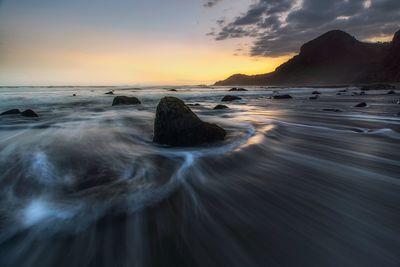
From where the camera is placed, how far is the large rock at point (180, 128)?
5.61 m

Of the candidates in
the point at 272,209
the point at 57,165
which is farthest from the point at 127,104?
the point at 272,209

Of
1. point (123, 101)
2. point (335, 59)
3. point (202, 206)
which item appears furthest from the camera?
point (335, 59)

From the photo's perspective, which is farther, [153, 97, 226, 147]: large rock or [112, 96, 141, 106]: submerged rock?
[112, 96, 141, 106]: submerged rock

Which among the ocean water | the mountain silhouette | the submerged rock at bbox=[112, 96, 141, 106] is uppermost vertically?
the mountain silhouette

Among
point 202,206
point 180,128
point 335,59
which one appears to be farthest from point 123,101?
point 335,59

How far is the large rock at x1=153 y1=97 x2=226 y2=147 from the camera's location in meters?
5.61

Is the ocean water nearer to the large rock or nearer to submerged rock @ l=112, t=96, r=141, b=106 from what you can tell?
the large rock

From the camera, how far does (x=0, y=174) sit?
12.4ft

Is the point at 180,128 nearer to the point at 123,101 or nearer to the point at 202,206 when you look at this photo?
the point at 202,206

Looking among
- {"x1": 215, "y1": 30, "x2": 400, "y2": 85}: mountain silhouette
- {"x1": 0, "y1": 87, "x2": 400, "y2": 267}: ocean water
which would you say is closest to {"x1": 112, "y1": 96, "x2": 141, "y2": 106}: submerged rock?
{"x1": 0, "y1": 87, "x2": 400, "y2": 267}: ocean water

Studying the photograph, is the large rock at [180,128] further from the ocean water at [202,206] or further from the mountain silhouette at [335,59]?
the mountain silhouette at [335,59]

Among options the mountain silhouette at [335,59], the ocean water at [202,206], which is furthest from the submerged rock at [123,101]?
the mountain silhouette at [335,59]

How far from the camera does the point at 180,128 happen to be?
5.66m

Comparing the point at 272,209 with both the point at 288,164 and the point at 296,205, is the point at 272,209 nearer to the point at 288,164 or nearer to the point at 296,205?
the point at 296,205
